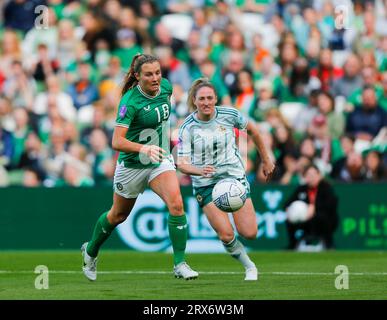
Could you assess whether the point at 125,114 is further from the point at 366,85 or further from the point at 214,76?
the point at 214,76

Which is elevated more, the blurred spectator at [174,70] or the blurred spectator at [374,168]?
the blurred spectator at [174,70]

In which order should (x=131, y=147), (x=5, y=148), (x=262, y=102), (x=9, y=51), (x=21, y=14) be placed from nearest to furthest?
(x=131, y=147), (x=262, y=102), (x=5, y=148), (x=9, y=51), (x=21, y=14)

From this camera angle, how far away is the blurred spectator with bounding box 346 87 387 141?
18953mm

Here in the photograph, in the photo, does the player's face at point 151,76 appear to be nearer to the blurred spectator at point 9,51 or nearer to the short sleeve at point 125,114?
the short sleeve at point 125,114

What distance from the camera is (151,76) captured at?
11711 mm

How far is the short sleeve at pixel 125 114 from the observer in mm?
11578

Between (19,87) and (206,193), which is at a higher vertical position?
(19,87)

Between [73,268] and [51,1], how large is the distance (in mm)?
9104

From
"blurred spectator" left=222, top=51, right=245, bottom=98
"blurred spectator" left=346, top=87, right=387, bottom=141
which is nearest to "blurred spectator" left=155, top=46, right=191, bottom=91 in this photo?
"blurred spectator" left=222, top=51, right=245, bottom=98

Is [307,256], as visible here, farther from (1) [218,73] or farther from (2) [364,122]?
(1) [218,73]

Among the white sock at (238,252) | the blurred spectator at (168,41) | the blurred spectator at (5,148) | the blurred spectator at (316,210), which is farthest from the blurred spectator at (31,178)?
the white sock at (238,252)

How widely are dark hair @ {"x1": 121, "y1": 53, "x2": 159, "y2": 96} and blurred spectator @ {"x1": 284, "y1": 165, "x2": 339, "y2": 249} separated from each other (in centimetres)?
621

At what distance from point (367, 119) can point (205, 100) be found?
7458 mm

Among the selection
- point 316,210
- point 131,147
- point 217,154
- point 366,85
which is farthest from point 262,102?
point 131,147
